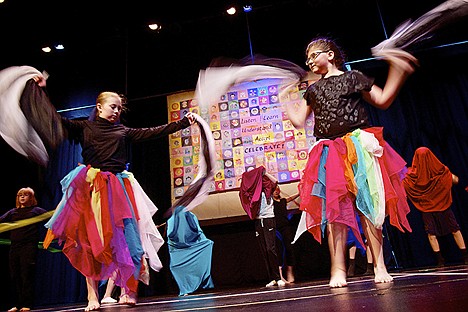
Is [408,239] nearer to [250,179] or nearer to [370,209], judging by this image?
[250,179]

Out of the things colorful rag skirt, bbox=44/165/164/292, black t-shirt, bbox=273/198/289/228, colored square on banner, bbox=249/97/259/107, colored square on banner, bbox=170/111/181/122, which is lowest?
colorful rag skirt, bbox=44/165/164/292

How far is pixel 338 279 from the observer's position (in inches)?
79.4

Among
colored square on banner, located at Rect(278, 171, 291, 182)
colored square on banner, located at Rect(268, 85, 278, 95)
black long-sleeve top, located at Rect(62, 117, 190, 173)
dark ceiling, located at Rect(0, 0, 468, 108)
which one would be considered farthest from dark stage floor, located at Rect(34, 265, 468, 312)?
dark ceiling, located at Rect(0, 0, 468, 108)

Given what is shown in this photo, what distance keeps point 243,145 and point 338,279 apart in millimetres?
4422

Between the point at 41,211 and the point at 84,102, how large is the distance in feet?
8.84

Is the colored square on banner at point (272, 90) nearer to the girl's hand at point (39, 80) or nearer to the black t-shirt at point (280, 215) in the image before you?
the black t-shirt at point (280, 215)

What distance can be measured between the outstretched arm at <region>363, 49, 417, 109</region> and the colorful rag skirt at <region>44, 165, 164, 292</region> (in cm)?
171

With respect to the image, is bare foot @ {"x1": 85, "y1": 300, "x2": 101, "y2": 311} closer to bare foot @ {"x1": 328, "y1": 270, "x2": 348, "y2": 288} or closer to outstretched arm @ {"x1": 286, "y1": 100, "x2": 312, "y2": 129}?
bare foot @ {"x1": 328, "y1": 270, "x2": 348, "y2": 288}

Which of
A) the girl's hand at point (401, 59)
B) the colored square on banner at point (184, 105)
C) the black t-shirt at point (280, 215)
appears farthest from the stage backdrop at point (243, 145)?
the girl's hand at point (401, 59)

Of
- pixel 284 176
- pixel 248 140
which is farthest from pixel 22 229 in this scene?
pixel 284 176

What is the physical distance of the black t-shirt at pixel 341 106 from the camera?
2.35m

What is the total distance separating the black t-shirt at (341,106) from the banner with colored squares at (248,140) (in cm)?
373

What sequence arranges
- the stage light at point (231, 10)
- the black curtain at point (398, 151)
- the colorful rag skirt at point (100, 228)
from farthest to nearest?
the stage light at point (231, 10)
the black curtain at point (398, 151)
the colorful rag skirt at point (100, 228)

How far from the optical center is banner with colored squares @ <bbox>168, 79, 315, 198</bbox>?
6199 mm
